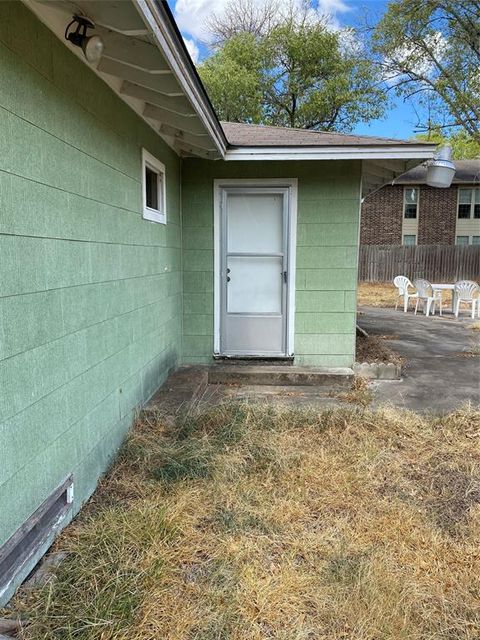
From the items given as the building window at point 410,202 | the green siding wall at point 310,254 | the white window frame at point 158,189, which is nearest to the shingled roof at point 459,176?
the building window at point 410,202

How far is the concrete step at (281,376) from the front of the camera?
5.20 meters

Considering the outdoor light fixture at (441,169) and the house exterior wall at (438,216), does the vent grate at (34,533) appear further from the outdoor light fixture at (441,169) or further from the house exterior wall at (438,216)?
the house exterior wall at (438,216)

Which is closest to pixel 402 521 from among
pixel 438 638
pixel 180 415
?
pixel 438 638

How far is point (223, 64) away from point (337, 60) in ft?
16.4

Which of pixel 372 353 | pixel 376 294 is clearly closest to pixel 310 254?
pixel 372 353

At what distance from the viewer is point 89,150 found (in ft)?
8.96

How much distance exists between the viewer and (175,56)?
240 centimetres

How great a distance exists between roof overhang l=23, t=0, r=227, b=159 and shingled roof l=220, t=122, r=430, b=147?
0.84 m

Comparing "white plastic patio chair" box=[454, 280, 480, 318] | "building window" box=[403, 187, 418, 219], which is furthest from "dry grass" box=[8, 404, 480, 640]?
"building window" box=[403, 187, 418, 219]

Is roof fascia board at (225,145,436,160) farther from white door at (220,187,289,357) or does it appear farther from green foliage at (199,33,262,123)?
green foliage at (199,33,262,123)

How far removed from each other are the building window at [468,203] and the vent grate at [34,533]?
2391 centimetres

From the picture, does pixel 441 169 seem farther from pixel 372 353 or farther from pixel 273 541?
pixel 273 541

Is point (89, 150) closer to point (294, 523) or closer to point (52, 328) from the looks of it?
point (52, 328)

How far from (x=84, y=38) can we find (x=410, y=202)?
73.7ft
